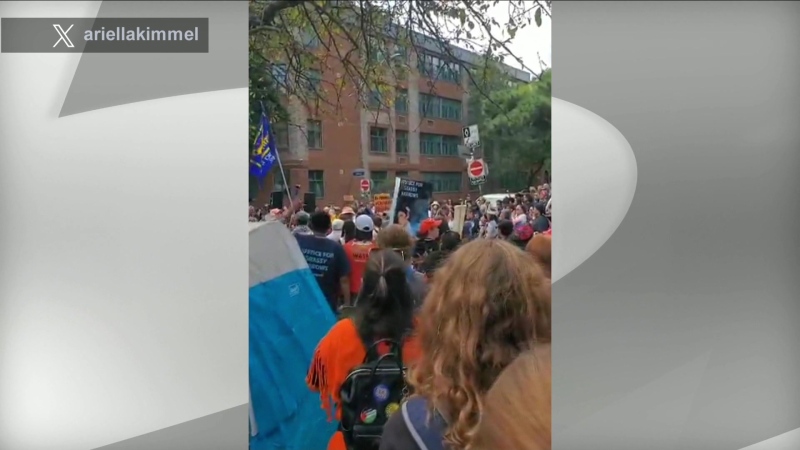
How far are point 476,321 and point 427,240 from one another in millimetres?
436

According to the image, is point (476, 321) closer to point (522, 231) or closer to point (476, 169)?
point (522, 231)

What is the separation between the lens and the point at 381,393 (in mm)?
3316

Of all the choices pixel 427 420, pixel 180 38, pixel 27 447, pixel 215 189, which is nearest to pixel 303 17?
pixel 180 38

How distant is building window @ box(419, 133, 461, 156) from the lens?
331 centimetres

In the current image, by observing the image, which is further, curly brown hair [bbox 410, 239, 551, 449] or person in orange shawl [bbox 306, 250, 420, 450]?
person in orange shawl [bbox 306, 250, 420, 450]

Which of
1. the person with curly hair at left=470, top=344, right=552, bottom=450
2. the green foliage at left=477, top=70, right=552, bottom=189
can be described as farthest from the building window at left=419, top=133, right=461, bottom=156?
the person with curly hair at left=470, top=344, right=552, bottom=450

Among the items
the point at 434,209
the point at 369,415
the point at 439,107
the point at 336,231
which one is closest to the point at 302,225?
the point at 336,231

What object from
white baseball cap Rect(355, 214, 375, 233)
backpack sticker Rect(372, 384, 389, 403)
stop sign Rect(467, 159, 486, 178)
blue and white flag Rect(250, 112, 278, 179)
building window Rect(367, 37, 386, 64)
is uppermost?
building window Rect(367, 37, 386, 64)

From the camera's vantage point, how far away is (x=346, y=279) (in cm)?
333

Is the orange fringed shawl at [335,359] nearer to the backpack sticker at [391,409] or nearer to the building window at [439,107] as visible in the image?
the backpack sticker at [391,409]

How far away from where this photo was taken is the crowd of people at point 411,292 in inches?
127

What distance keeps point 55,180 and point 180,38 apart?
0.89m

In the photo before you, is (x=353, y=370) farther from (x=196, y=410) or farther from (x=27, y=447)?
(x=27, y=447)

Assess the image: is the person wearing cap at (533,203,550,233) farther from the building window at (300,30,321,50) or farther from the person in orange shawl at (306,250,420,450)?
the building window at (300,30,321,50)
